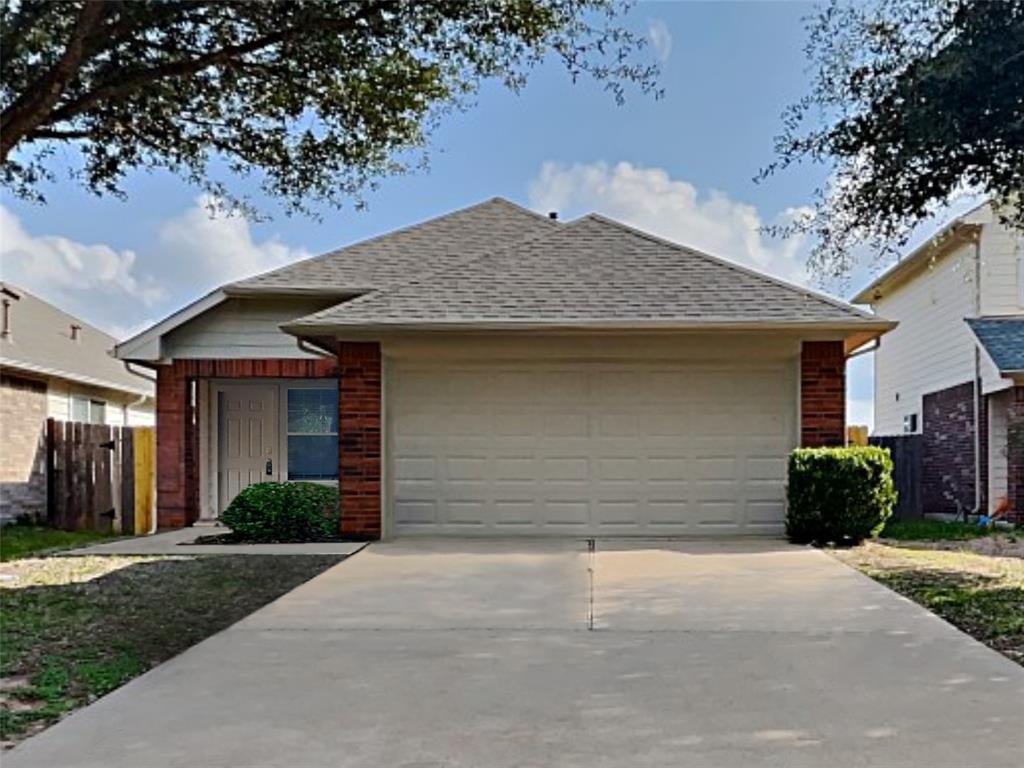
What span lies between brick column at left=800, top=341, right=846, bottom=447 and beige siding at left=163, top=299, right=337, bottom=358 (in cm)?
715

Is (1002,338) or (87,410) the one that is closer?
(1002,338)

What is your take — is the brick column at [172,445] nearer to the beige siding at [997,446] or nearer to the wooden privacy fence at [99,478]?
the wooden privacy fence at [99,478]

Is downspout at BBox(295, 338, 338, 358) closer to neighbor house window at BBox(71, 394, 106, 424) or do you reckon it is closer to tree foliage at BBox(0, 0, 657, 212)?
tree foliage at BBox(0, 0, 657, 212)

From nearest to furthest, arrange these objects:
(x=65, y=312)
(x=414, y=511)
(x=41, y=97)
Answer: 1. (x=41, y=97)
2. (x=414, y=511)
3. (x=65, y=312)

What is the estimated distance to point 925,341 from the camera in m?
19.7

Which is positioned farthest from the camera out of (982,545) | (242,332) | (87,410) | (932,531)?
(87,410)

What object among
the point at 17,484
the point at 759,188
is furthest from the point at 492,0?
the point at 17,484

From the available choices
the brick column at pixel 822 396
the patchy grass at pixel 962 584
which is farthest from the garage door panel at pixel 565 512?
the patchy grass at pixel 962 584

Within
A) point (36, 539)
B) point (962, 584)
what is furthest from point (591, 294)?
point (36, 539)

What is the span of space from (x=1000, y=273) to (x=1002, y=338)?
1.38 meters

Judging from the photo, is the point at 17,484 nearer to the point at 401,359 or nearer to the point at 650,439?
the point at 401,359

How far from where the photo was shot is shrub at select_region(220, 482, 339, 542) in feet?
40.4

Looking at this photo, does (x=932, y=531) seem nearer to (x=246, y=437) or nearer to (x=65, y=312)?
(x=246, y=437)

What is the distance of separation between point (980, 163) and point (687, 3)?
10.3 ft
